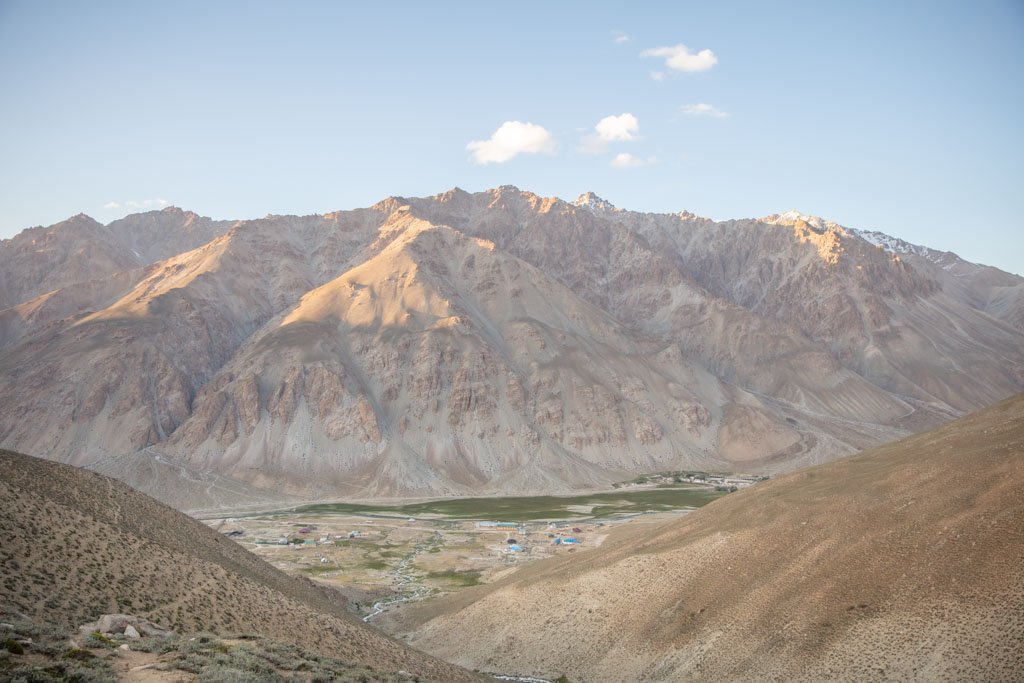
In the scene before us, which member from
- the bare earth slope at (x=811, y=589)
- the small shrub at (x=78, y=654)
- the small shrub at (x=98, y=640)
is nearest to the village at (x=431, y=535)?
the bare earth slope at (x=811, y=589)

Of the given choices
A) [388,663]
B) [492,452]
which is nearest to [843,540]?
[388,663]

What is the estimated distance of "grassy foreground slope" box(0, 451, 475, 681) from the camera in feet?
107

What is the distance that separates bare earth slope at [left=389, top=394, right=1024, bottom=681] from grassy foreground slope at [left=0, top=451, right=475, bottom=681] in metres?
12.5

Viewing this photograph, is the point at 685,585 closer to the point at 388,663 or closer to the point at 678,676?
the point at 678,676

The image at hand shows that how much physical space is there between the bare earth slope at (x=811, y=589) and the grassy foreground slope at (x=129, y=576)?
41.0 ft

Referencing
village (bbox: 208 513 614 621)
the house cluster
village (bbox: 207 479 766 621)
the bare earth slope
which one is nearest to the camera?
the bare earth slope

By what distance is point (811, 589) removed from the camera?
146 feet

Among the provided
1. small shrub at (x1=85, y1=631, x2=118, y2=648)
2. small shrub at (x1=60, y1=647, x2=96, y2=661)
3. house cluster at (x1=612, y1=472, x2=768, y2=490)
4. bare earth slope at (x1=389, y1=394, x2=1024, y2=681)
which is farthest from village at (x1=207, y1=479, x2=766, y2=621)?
small shrub at (x1=60, y1=647, x2=96, y2=661)

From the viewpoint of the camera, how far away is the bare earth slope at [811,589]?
3791 centimetres

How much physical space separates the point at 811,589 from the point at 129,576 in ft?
114

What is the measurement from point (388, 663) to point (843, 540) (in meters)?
26.8

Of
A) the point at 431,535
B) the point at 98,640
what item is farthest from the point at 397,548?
the point at 98,640

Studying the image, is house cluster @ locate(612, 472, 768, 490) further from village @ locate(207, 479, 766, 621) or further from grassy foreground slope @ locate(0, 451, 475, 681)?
grassy foreground slope @ locate(0, 451, 475, 681)

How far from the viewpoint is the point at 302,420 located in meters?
194
